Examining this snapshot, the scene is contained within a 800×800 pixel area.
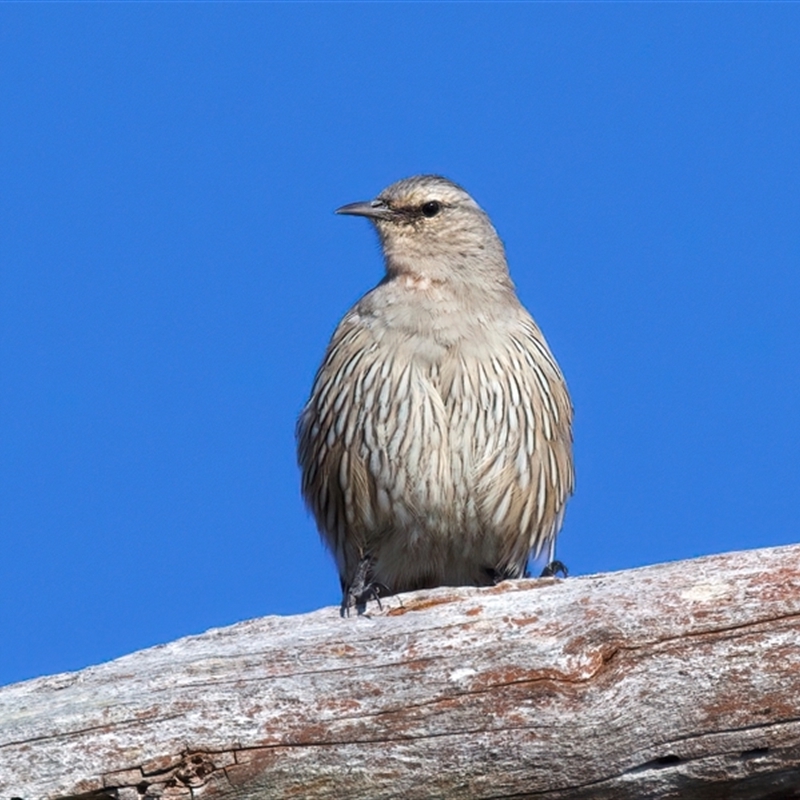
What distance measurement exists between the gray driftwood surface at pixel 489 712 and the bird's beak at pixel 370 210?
12.0 ft

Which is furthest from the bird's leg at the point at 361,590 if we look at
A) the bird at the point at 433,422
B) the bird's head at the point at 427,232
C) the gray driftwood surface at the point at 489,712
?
the bird's head at the point at 427,232

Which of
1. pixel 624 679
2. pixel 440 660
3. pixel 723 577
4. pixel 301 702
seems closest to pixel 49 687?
pixel 301 702

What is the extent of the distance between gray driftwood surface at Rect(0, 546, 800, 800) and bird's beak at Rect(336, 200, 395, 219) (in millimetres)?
3646

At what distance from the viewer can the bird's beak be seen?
30.6 ft

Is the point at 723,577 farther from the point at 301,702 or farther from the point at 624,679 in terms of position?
the point at 301,702

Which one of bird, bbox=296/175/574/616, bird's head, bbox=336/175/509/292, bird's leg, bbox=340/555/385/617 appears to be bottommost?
bird's leg, bbox=340/555/385/617

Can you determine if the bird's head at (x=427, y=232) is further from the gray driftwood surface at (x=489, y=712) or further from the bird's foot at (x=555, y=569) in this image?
the gray driftwood surface at (x=489, y=712)

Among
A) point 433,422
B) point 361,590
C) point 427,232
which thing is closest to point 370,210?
point 427,232

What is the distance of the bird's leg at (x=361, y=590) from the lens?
743cm

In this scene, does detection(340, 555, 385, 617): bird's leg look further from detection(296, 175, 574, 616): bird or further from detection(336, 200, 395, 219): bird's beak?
detection(336, 200, 395, 219): bird's beak

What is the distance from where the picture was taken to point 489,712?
6.10 m

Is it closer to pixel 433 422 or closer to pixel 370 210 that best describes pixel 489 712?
pixel 433 422

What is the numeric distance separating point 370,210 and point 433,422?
1.61m

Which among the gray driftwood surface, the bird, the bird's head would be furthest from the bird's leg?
the bird's head
